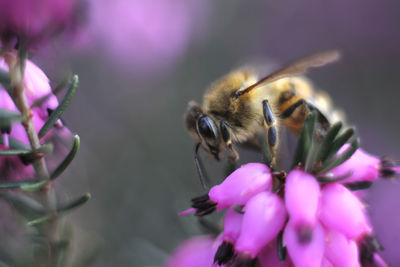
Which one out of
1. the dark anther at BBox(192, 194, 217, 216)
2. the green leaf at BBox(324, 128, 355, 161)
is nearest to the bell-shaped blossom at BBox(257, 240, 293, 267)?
the dark anther at BBox(192, 194, 217, 216)

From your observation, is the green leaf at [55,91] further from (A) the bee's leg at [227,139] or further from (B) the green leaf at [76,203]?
(A) the bee's leg at [227,139]

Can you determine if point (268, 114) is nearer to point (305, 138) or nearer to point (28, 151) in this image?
point (305, 138)

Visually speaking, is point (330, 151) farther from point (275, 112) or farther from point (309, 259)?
point (275, 112)

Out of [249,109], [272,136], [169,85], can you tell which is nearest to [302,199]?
[272,136]

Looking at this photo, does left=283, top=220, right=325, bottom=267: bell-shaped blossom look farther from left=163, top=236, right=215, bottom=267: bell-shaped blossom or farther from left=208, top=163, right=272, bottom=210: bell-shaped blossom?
left=163, top=236, right=215, bottom=267: bell-shaped blossom

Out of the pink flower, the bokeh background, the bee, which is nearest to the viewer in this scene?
the pink flower

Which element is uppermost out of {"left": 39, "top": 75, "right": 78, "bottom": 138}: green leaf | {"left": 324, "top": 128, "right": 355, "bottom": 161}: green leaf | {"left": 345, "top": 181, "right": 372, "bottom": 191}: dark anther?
{"left": 39, "top": 75, "right": 78, "bottom": 138}: green leaf

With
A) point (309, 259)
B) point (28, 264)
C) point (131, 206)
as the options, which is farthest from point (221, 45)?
point (309, 259)
